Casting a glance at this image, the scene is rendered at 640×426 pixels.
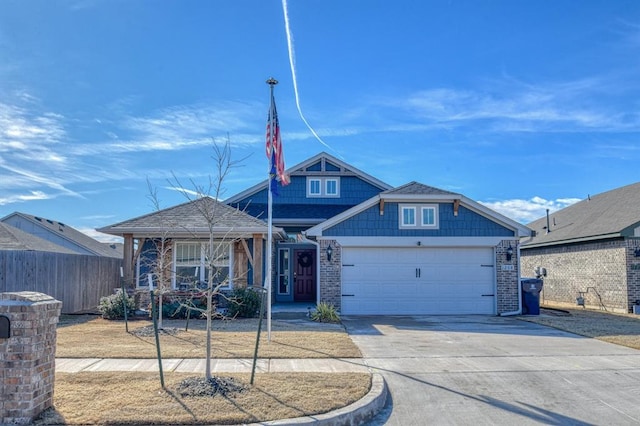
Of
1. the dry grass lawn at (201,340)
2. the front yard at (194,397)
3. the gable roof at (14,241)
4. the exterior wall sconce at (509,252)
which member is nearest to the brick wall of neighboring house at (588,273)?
the exterior wall sconce at (509,252)

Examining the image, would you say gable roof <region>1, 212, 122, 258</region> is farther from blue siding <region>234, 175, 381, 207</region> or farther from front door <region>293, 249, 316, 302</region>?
front door <region>293, 249, 316, 302</region>

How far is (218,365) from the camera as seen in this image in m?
7.46

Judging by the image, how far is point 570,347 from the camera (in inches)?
378

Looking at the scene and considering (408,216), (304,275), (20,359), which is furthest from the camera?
(304,275)

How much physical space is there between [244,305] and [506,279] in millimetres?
7948

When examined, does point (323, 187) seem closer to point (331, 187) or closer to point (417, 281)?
point (331, 187)

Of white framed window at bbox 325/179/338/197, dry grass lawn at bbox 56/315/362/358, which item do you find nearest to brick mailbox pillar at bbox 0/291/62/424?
dry grass lawn at bbox 56/315/362/358

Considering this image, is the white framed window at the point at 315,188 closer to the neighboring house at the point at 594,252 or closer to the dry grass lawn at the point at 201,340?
the dry grass lawn at the point at 201,340

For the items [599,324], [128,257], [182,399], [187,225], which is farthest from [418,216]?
[182,399]

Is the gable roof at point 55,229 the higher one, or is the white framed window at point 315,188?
the white framed window at point 315,188

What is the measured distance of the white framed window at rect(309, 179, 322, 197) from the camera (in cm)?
2069

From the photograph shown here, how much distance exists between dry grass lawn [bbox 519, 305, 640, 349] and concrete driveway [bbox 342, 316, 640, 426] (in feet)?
1.95

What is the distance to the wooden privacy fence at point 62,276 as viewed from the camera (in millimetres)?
13141

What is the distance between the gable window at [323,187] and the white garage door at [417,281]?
5629 millimetres
